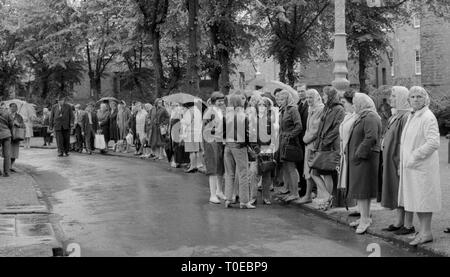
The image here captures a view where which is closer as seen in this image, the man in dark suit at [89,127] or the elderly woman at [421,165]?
the elderly woman at [421,165]

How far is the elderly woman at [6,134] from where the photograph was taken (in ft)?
52.3

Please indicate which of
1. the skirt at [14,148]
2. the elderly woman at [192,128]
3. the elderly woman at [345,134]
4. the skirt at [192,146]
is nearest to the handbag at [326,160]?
the elderly woman at [345,134]

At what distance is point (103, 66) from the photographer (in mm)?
45188

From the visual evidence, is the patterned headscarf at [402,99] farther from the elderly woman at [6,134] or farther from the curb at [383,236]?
the elderly woman at [6,134]

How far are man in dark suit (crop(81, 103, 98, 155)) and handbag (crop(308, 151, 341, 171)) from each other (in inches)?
597

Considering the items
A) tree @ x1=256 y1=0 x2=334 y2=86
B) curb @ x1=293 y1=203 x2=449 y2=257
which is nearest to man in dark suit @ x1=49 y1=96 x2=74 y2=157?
tree @ x1=256 y1=0 x2=334 y2=86

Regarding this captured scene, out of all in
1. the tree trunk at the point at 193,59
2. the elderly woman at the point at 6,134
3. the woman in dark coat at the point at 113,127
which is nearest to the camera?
the elderly woman at the point at 6,134

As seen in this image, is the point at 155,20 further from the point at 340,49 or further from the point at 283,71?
the point at 340,49

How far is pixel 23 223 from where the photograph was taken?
380 inches

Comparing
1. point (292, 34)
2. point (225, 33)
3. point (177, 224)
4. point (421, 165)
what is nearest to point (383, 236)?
point (421, 165)

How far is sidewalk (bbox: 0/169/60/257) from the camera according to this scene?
24.7 feet

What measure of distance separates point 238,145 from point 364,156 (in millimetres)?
2784

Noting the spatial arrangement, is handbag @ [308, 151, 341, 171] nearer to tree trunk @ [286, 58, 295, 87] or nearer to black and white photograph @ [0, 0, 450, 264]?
black and white photograph @ [0, 0, 450, 264]

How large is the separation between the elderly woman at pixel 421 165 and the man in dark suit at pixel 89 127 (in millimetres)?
17662
